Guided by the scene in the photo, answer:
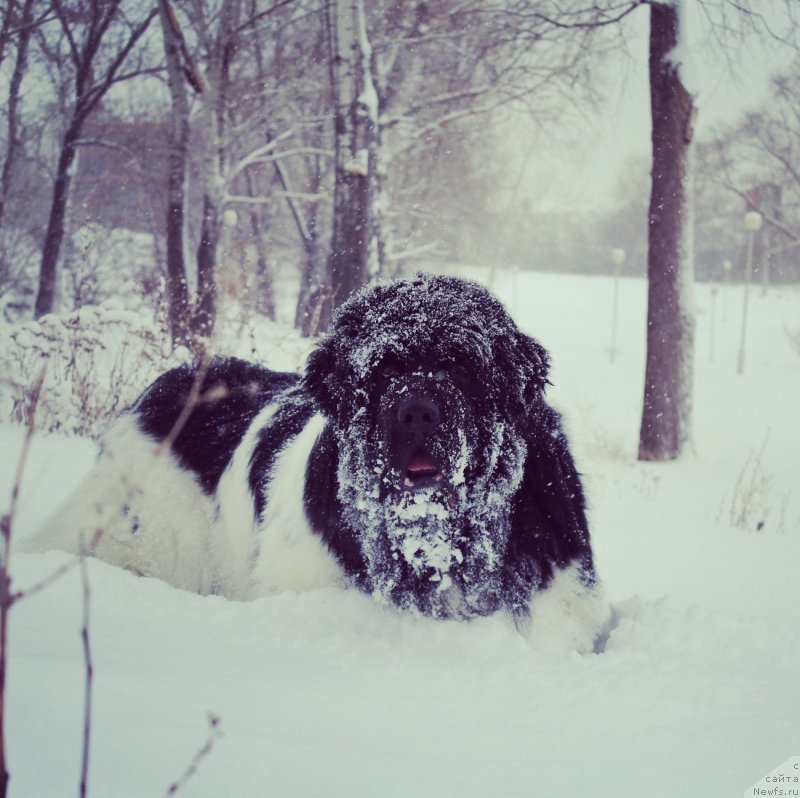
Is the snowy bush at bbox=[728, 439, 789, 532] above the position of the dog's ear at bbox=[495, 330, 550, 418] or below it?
below

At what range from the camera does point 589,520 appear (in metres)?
2.57

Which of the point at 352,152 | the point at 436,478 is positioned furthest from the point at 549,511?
the point at 352,152

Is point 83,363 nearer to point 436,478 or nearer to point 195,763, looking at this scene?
point 436,478

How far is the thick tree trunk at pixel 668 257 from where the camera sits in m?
7.50

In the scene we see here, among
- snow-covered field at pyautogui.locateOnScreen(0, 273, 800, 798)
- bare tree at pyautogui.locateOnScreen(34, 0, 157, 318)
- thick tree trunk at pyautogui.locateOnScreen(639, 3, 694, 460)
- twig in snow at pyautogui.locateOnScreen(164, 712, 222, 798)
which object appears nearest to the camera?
twig in snow at pyautogui.locateOnScreen(164, 712, 222, 798)

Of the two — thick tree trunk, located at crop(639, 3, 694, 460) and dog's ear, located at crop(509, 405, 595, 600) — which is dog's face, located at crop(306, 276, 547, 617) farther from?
thick tree trunk, located at crop(639, 3, 694, 460)

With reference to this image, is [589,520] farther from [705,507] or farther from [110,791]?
[705,507]

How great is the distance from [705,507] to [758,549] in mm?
1841

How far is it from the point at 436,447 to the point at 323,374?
1.86 ft

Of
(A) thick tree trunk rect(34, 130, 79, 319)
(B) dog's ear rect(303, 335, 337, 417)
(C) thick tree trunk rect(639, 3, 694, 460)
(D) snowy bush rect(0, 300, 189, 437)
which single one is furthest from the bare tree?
(B) dog's ear rect(303, 335, 337, 417)

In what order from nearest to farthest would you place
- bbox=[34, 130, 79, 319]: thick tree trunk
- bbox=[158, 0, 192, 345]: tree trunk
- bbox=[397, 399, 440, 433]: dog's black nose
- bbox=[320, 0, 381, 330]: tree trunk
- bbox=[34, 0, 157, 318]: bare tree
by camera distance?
bbox=[397, 399, 440, 433]: dog's black nose < bbox=[320, 0, 381, 330]: tree trunk < bbox=[158, 0, 192, 345]: tree trunk < bbox=[34, 0, 157, 318]: bare tree < bbox=[34, 130, 79, 319]: thick tree trunk

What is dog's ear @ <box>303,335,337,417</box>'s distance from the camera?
245 cm

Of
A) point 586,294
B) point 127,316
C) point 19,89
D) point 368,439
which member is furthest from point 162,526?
point 586,294

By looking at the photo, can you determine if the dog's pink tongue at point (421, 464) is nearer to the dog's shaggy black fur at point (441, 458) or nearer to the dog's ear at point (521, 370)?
the dog's shaggy black fur at point (441, 458)
